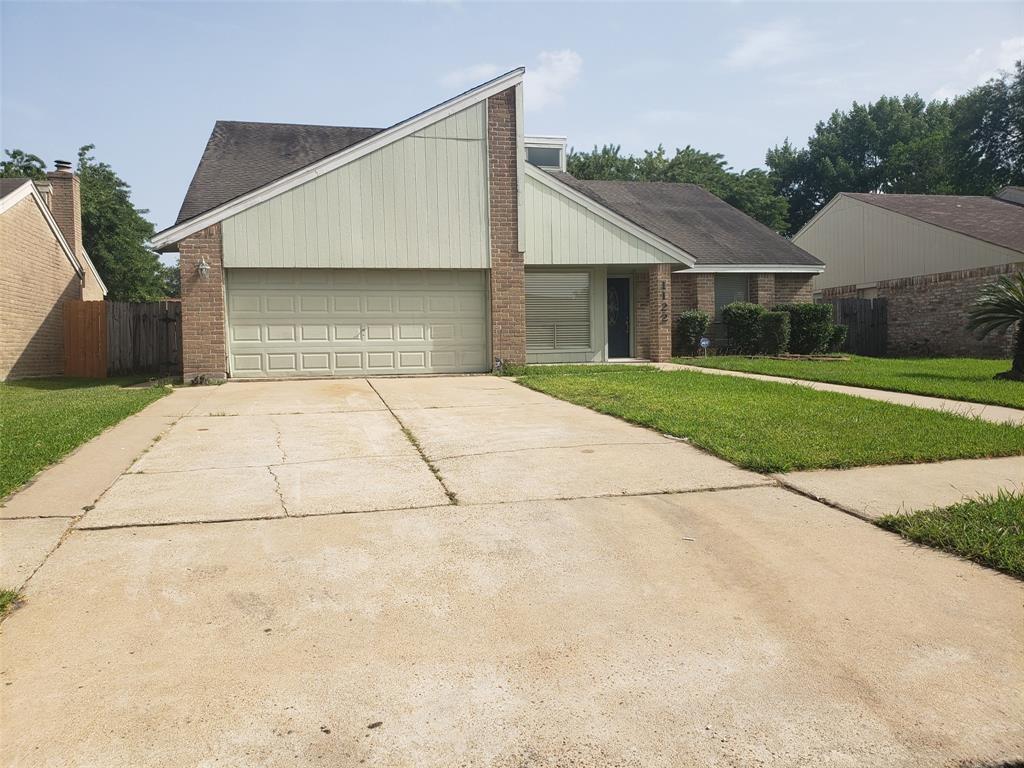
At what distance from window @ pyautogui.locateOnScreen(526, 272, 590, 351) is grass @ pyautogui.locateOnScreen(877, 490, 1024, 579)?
12.0 m

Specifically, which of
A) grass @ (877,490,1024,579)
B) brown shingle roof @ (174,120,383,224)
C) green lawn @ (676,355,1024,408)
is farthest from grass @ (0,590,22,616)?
brown shingle roof @ (174,120,383,224)

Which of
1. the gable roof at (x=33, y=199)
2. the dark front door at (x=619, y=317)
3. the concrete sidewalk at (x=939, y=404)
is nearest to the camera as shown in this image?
the concrete sidewalk at (x=939, y=404)

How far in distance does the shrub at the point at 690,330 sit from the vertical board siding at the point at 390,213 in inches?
269

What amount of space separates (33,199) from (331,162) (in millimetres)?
8999

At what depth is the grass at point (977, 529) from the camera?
3.43 metres

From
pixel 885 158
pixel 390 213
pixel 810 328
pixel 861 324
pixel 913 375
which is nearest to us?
pixel 913 375

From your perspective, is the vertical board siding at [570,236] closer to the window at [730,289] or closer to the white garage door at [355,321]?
the white garage door at [355,321]

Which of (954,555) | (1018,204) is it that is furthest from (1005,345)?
(954,555)

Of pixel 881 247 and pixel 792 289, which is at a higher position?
pixel 881 247

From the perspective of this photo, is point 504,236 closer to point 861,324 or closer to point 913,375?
point 913,375

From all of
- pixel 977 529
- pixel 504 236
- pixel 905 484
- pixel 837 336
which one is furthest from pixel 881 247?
pixel 977 529

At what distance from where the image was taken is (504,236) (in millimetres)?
14172

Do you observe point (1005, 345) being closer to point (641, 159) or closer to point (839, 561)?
point (839, 561)

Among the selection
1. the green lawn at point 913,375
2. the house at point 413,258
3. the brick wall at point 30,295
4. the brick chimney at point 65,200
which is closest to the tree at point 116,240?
the brick chimney at point 65,200
